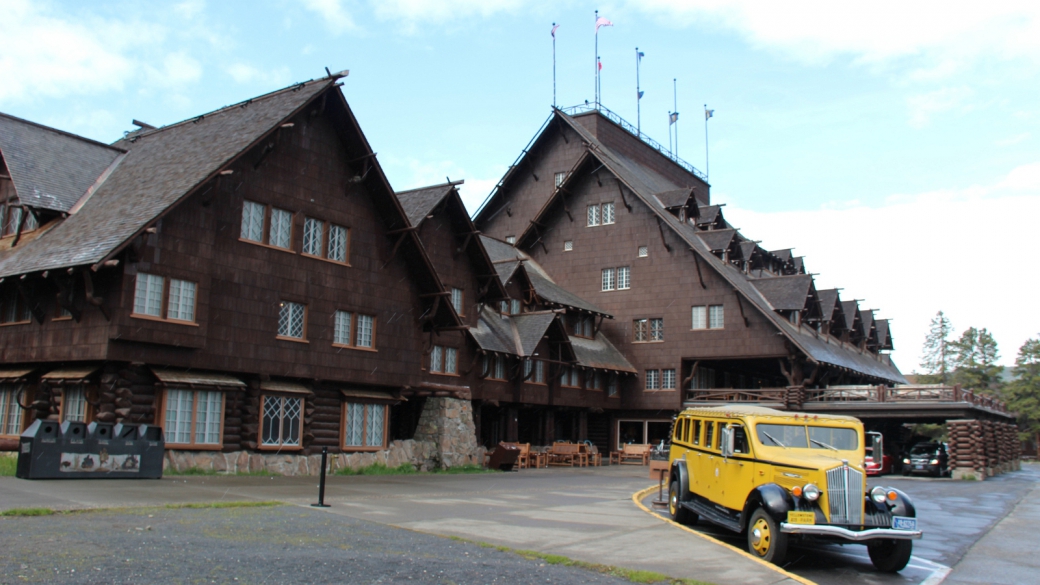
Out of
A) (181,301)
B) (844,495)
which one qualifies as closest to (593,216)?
(181,301)

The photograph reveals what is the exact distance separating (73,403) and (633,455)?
2766cm

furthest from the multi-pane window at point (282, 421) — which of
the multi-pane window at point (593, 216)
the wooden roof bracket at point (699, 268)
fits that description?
the multi-pane window at point (593, 216)

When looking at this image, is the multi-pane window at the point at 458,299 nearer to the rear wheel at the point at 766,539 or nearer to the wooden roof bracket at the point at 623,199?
the wooden roof bracket at the point at 623,199

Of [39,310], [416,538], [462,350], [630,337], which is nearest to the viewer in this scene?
[416,538]

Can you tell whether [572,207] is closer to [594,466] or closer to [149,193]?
[594,466]

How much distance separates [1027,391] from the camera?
81250 mm

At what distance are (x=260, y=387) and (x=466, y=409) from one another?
886 centimetres

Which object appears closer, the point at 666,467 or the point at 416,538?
the point at 416,538

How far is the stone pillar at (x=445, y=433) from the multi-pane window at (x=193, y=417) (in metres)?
8.34

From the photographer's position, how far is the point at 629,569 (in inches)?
426

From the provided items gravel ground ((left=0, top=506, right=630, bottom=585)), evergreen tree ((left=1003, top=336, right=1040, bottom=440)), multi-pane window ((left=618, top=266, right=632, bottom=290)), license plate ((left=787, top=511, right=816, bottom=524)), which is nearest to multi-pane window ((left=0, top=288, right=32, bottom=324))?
gravel ground ((left=0, top=506, right=630, bottom=585))

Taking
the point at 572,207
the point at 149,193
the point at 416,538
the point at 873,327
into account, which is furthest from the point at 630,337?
the point at 416,538

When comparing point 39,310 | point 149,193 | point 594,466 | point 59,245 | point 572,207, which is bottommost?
point 594,466

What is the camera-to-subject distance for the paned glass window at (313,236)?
2561cm
